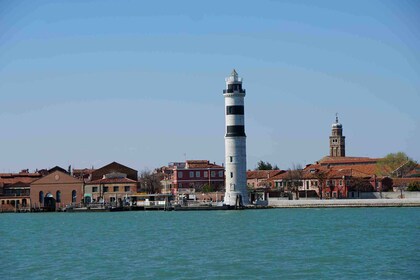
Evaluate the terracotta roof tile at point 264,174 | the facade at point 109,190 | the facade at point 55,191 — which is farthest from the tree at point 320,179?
the facade at point 55,191

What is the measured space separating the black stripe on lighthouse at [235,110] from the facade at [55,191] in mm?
19513

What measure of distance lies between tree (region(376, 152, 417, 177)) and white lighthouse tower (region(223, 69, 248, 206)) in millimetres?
25741

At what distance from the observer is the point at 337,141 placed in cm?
11781

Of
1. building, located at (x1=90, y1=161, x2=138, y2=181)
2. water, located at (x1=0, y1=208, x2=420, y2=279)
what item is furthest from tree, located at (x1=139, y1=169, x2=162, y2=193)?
water, located at (x1=0, y1=208, x2=420, y2=279)

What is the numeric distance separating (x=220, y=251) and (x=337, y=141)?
284ft

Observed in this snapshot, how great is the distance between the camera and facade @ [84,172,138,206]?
8388cm

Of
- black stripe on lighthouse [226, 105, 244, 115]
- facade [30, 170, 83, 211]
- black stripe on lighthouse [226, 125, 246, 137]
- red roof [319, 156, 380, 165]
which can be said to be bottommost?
facade [30, 170, 83, 211]

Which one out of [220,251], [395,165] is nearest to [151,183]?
[395,165]

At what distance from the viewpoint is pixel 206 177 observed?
287 feet

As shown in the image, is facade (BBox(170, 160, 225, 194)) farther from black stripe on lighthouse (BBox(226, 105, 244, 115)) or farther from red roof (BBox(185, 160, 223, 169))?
black stripe on lighthouse (BBox(226, 105, 244, 115))

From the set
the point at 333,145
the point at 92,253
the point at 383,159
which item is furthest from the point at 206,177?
the point at 92,253

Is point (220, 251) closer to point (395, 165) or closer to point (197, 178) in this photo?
point (197, 178)

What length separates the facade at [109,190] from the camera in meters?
83.9

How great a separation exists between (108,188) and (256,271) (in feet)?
191
